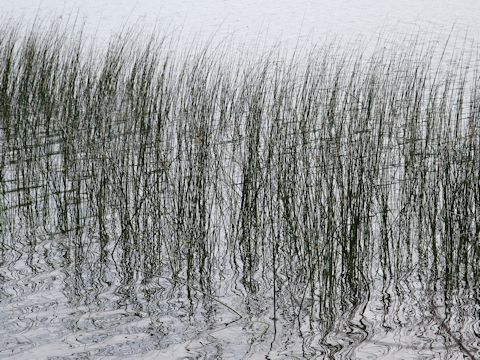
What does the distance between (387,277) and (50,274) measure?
1.52m

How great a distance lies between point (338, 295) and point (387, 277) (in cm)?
30

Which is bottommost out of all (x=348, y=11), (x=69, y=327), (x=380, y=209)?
(x=69, y=327)

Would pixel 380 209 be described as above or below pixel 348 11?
below

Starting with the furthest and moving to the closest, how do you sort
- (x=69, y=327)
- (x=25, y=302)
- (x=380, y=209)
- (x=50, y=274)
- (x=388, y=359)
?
(x=380, y=209) → (x=50, y=274) → (x=25, y=302) → (x=69, y=327) → (x=388, y=359)

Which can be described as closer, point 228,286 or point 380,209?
point 228,286

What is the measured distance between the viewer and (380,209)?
4.00 meters

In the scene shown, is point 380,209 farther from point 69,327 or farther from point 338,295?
point 69,327

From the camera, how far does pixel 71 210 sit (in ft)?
14.2

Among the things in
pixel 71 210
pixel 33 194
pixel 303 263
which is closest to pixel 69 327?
pixel 303 263

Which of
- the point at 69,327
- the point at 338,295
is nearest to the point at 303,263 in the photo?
the point at 338,295

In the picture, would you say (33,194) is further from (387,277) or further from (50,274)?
(387,277)

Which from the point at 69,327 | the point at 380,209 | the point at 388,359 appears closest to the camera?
the point at 388,359

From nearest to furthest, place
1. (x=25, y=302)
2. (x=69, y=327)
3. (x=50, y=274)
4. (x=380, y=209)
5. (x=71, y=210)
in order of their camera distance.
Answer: (x=69, y=327)
(x=25, y=302)
(x=50, y=274)
(x=380, y=209)
(x=71, y=210)

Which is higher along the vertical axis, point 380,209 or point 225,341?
point 380,209
